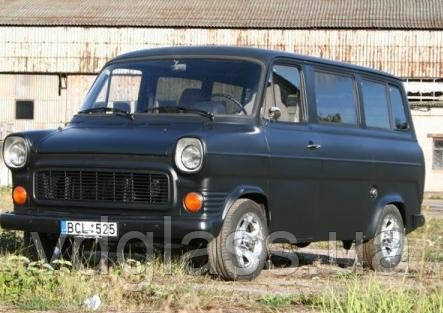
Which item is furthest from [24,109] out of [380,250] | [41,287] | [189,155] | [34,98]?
[41,287]

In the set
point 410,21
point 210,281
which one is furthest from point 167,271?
point 410,21

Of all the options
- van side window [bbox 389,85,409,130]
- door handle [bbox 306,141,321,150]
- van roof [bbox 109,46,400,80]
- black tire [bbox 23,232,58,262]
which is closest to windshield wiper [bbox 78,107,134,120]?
van roof [bbox 109,46,400,80]

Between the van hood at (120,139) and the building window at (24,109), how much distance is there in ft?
118

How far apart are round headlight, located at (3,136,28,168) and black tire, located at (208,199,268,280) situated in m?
1.75

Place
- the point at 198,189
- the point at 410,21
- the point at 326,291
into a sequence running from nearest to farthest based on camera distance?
the point at 326,291 → the point at 198,189 → the point at 410,21

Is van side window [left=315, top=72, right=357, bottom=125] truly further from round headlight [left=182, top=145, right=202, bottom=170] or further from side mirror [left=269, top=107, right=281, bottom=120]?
round headlight [left=182, top=145, right=202, bottom=170]

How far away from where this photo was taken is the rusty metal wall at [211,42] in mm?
41344

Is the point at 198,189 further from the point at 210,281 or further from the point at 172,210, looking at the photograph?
the point at 210,281

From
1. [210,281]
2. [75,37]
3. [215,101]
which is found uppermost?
[75,37]

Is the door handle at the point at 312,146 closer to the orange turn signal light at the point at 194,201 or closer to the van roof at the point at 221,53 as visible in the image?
the van roof at the point at 221,53

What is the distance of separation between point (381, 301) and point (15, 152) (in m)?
3.56

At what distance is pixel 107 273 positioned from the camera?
705 centimetres

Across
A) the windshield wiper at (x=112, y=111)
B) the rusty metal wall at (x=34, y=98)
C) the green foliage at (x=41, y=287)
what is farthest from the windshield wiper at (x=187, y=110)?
the rusty metal wall at (x=34, y=98)

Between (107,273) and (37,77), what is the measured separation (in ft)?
122
